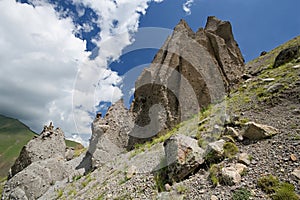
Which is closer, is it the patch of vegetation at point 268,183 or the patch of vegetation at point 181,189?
the patch of vegetation at point 268,183

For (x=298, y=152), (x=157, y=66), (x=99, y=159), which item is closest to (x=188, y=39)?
(x=157, y=66)

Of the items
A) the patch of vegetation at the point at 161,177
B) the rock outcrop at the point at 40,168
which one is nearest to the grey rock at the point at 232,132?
the patch of vegetation at the point at 161,177

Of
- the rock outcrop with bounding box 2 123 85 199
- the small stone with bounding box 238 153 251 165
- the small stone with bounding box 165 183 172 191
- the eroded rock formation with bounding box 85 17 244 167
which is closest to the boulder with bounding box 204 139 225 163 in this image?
the small stone with bounding box 238 153 251 165

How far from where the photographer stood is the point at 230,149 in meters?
7.74

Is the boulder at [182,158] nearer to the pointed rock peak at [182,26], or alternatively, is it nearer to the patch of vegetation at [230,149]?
the patch of vegetation at [230,149]

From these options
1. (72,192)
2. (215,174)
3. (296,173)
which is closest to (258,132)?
(296,173)

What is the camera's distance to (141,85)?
18.4 m

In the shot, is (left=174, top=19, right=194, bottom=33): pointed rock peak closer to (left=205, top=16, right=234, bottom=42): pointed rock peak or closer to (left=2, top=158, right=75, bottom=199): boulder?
(left=205, top=16, right=234, bottom=42): pointed rock peak

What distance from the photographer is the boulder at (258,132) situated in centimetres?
803

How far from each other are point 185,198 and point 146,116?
10.8 meters

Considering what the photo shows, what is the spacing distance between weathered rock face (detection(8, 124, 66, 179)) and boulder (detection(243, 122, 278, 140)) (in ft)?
55.1

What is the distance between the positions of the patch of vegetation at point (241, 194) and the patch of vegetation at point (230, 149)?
1.83m

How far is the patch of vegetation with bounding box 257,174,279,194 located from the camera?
542cm

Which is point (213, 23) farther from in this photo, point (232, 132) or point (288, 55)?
point (232, 132)
